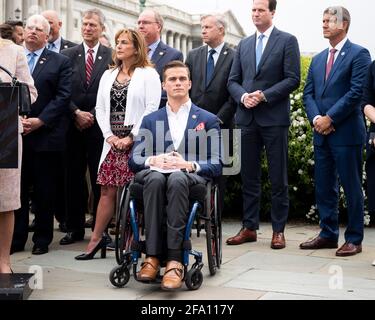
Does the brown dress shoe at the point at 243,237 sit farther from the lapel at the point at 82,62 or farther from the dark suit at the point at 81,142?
the lapel at the point at 82,62

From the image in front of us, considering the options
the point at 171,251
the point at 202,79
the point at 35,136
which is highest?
the point at 202,79

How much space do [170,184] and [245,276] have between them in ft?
3.65

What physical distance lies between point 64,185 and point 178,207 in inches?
128

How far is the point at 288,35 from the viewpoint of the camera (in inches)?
284

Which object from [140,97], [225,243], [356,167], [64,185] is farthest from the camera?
[64,185]

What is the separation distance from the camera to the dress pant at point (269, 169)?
7129 mm

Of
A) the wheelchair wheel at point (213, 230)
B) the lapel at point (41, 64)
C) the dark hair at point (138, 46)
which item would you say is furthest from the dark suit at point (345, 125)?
the lapel at point (41, 64)

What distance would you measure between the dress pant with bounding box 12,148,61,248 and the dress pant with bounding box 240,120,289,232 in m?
2.06

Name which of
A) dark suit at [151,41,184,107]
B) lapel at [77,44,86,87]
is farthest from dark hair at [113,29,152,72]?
lapel at [77,44,86,87]

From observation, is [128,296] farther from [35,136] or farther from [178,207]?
[35,136]

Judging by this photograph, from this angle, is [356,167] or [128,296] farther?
[356,167]
